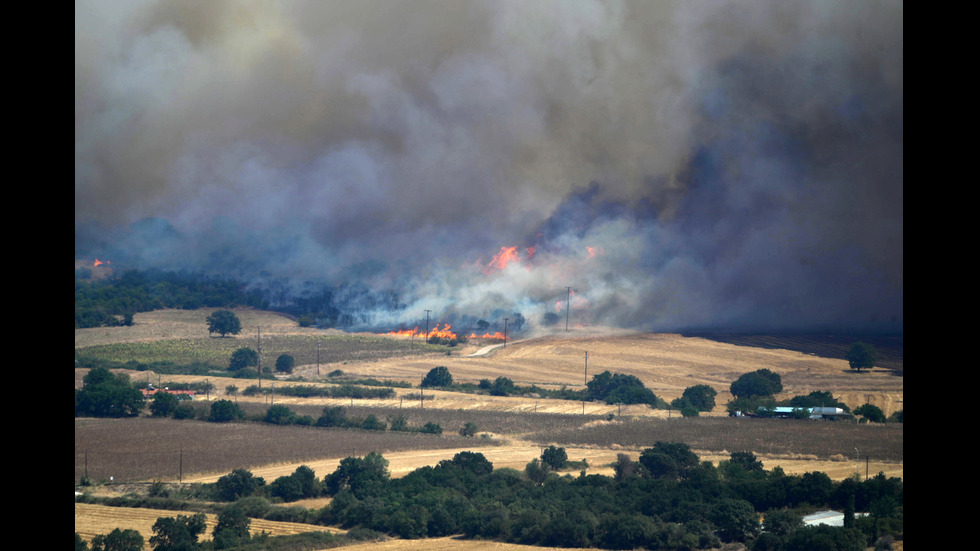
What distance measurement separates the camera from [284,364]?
7988 cm

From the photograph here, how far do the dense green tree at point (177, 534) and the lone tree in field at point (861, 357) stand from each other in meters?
63.9

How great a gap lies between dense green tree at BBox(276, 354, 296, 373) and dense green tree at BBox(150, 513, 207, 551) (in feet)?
160

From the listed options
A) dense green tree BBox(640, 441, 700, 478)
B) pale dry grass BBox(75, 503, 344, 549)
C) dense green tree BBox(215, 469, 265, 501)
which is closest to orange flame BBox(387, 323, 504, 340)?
dense green tree BBox(640, 441, 700, 478)

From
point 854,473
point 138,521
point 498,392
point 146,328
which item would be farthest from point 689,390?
point 146,328

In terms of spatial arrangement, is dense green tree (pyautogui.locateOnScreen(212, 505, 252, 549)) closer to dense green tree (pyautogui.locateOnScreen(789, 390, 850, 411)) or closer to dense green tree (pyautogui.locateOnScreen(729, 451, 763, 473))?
dense green tree (pyautogui.locateOnScreen(729, 451, 763, 473))

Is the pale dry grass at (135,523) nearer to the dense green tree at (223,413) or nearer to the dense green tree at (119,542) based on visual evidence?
the dense green tree at (119,542)

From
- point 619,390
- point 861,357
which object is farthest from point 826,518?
point 861,357

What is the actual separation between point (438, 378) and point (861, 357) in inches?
1511

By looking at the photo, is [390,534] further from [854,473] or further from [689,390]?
[689,390]

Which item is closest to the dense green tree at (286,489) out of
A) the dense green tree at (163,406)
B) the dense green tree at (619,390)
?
the dense green tree at (163,406)

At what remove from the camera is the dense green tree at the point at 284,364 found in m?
79.5

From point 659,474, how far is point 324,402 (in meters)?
30.9

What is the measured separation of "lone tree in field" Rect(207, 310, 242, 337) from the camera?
98500 millimetres
